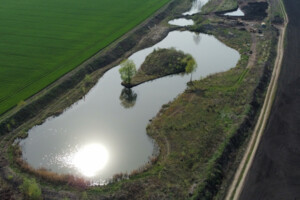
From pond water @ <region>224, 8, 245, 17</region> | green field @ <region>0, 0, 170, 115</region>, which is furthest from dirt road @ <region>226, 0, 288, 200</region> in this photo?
pond water @ <region>224, 8, 245, 17</region>

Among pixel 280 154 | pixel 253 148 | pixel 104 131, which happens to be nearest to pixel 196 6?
pixel 104 131

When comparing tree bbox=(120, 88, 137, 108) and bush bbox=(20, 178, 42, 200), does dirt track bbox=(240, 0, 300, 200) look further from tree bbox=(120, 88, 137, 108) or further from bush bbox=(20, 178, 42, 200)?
bush bbox=(20, 178, 42, 200)

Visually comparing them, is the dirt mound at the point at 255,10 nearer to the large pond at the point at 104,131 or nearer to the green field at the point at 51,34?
the green field at the point at 51,34

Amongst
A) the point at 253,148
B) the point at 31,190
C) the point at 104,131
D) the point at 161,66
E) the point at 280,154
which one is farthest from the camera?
the point at 161,66

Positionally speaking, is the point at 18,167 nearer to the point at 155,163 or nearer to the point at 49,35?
the point at 155,163

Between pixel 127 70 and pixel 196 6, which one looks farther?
pixel 196 6

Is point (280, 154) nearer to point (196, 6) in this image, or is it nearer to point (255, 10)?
point (255, 10)

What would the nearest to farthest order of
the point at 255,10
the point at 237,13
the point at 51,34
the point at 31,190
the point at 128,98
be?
the point at 31,190 → the point at 128,98 → the point at 51,34 → the point at 255,10 → the point at 237,13

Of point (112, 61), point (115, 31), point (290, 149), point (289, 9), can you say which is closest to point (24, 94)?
point (112, 61)
